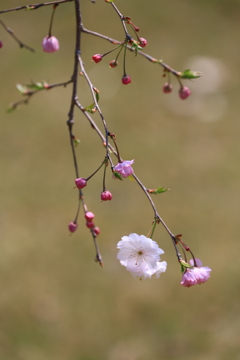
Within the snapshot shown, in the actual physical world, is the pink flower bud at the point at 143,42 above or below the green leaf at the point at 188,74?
above

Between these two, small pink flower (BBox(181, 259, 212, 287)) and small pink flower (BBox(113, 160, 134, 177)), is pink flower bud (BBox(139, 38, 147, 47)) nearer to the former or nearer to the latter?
small pink flower (BBox(113, 160, 134, 177))

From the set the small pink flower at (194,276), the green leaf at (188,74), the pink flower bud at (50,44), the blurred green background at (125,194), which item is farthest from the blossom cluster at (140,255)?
the blurred green background at (125,194)

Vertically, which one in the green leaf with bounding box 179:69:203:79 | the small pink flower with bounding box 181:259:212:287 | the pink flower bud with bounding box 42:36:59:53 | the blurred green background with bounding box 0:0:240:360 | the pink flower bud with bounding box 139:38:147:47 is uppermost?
the blurred green background with bounding box 0:0:240:360

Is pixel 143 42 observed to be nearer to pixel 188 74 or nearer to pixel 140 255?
pixel 188 74

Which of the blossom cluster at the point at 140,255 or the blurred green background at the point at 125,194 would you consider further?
the blurred green background at the point at 125,194

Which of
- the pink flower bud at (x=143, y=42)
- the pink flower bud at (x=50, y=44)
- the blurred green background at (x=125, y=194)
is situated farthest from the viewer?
the blurred green background at (x=125, y=194)

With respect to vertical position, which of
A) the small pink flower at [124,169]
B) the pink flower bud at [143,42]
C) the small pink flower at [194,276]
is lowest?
the small pink flower at [194,276]

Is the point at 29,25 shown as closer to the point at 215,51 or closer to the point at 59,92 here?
the point at 59,92

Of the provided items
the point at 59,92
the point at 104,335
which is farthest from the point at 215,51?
the point at 104,335

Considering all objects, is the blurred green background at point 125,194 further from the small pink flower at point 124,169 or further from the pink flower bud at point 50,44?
the small pink flower at point 124,169

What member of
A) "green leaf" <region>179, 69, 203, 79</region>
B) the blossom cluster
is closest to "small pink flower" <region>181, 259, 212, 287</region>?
the blossom cluster
